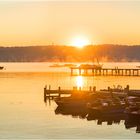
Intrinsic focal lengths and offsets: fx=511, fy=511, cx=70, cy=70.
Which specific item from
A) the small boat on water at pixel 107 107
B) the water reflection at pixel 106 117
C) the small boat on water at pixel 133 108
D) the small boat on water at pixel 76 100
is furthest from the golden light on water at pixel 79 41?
the small boat on water at pixel 76 100

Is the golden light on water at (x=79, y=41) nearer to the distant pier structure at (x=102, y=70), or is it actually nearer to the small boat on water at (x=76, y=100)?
the small boat on water at (x=76, y=100)

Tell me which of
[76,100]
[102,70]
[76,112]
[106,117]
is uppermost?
[102,70]

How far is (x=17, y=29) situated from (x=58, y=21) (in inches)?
21.5

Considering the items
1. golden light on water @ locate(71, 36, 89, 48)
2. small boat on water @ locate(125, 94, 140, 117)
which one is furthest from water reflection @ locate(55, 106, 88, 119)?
golden light on water @ locate(71, 36, 89, 48)

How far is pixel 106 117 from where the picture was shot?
10773 millimetres

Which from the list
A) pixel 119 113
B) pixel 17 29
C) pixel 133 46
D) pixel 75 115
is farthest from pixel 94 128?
pixel 17 29

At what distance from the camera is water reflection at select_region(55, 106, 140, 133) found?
32.3ft

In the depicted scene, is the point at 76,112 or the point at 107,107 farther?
the point at 76,112

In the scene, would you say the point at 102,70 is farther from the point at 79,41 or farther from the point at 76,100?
the point at 79,41

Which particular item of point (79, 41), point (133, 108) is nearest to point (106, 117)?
point (133, 108)

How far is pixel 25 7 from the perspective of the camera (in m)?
6.16

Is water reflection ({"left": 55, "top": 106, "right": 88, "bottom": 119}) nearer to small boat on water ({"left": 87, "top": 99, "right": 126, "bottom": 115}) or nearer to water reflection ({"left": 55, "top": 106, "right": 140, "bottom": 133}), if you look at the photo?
water reflection ({"left": 55, "top": 106, "right": 140, "bottom": 133})

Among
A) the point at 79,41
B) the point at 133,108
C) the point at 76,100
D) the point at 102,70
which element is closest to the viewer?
the point at 79,41

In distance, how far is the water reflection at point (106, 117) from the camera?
9.84 metres
